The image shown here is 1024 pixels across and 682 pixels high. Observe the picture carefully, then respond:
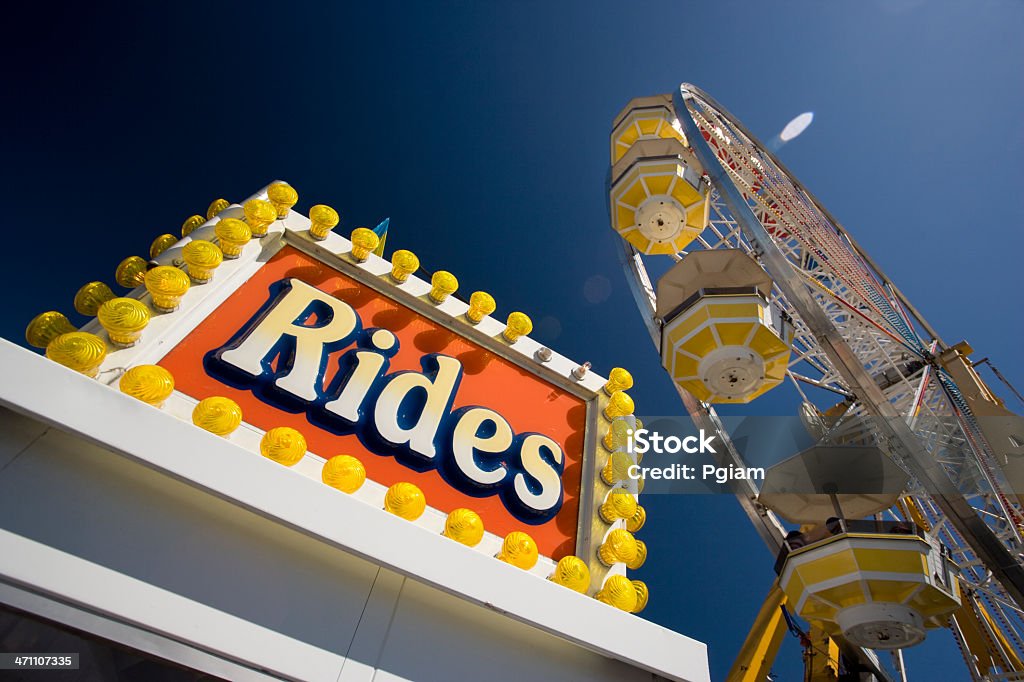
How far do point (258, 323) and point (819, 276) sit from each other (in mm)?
12361

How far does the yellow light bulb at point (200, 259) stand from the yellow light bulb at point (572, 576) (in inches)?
130

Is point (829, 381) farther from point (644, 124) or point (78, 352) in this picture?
point (78, 352)

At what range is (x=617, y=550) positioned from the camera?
3785mm

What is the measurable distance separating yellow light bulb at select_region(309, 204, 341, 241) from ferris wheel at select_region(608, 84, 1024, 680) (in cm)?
514

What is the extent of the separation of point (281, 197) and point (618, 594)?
432cm

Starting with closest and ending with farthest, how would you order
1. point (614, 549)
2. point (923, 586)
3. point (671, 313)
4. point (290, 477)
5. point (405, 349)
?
point (290, 477) → point (614, 549) → point (405, 349) → point (923, 586) → point (671, 313)

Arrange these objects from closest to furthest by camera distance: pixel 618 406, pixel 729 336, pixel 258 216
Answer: pixel 258 216, pixel 618 406, pixel 729 336

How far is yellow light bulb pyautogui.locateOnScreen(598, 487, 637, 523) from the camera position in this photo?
13.5 feet

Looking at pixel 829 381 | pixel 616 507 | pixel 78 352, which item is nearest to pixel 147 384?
pixel 78 352

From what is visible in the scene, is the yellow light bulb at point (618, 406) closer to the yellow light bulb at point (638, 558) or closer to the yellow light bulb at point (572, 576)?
the yellow light bulb at point (638, 558)

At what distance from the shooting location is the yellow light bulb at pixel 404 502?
3.12 m

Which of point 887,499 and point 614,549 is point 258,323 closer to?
point 614,549

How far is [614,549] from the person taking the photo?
3.79m

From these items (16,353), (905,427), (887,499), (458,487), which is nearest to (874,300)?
(887,499)
